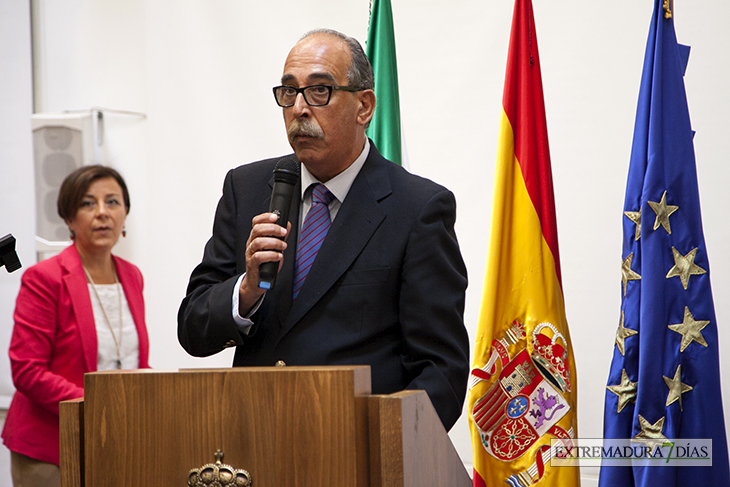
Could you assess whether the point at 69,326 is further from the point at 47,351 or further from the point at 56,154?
the point at 56,154

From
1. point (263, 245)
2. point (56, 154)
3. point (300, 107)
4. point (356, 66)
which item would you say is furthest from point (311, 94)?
point (56, 154)

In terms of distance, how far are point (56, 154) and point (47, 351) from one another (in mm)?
2159

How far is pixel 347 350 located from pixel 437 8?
2620 mm

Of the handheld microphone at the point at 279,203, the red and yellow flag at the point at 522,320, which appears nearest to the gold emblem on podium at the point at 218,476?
the handheld microphone at the point at 279,203

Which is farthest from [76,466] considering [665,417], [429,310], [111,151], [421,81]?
[111,151]

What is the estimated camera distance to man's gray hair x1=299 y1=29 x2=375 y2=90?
1633 millimetres

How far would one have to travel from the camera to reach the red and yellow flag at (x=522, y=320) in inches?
97.4

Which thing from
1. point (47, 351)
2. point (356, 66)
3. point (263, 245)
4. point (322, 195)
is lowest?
point (47, 351)

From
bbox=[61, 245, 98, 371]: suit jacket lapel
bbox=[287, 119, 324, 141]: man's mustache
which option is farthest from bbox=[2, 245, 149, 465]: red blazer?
bbox=[287, 119, 324, 141]: man's mustache

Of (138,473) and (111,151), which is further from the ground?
(111,151)

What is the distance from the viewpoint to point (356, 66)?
1648 mm

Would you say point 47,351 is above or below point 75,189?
below

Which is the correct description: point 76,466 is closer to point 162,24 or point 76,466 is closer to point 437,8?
point 437,8

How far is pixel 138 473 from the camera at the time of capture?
3.33 ft
